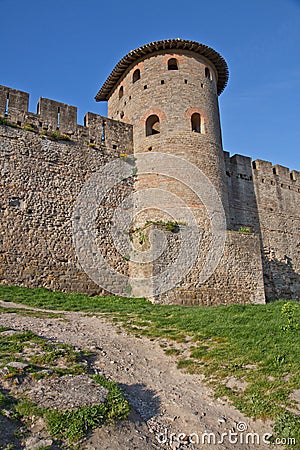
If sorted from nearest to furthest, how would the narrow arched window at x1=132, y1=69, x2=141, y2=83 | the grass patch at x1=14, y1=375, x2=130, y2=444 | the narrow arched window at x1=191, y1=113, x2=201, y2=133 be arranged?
the grass patch at x1=14, y1=375, x2=130, y2=444 < the narrow arched window at x1=191, y1=113, x2=201, y2=133 < the narrow arched window at x1=132, y1=69, x2=141, y2=83

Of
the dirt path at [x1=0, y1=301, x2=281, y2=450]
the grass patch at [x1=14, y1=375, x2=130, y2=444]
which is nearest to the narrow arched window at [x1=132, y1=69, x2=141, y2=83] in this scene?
the dirt path at [x1=0, y1=301, x2=281, y2=450]

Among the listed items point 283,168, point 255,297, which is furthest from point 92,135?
point 283,168

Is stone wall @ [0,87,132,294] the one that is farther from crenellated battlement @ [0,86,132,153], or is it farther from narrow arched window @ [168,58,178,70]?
narrow arched window @ [168,58,178,70]

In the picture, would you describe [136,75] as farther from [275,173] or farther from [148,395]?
[148,395]

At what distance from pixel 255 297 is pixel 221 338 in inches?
302

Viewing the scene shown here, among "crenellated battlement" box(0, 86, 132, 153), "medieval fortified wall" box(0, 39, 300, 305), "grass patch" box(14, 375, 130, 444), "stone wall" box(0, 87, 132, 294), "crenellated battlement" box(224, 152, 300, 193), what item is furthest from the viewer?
"crenellated battlement" box(224, 152, 300, 193)

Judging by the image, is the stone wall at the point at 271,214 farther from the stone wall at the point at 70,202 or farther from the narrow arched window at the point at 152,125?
the narrow arched window at the point at 152,125

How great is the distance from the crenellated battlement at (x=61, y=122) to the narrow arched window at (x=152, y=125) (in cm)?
77

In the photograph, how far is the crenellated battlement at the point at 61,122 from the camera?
589 inches

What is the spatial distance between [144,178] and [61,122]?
3.86 meters

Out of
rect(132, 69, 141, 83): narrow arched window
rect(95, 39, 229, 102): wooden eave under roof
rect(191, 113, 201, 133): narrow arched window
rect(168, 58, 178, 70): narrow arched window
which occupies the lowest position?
rect(191, 113, 201, 133): narrow arched window

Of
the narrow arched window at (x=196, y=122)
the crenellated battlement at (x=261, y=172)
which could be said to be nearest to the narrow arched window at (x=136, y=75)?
the narrow arched window at (x=196, y=122)

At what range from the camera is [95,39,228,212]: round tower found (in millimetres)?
16734

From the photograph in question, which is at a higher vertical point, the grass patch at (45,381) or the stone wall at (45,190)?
the stone wall at (45,190)
